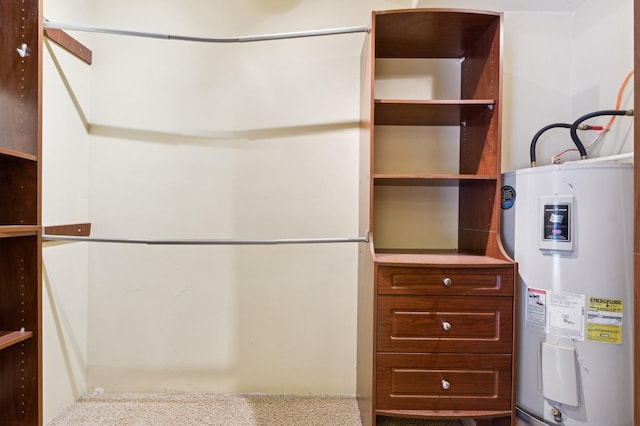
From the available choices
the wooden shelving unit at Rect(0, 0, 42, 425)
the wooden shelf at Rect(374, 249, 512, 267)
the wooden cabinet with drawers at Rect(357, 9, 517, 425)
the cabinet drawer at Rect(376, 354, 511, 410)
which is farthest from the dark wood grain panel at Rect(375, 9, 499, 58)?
the wooden shelving unit at Rect(0, 0, 42, 425)

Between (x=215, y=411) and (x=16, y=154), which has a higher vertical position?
(x=16, y=154)

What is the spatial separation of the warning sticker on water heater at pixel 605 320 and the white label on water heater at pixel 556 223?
22 centimetres

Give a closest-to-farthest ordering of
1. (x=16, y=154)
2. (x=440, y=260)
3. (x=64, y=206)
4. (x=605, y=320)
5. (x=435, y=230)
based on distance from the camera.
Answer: (x=605, y=320), (x=16, y=154), (x=440, y=260), (x=64, y=206), (x=435, y=230)

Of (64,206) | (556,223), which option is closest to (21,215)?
(64,206)

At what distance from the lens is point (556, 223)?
126 cm

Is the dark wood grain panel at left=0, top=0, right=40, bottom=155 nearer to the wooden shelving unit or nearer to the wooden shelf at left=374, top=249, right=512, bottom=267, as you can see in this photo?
the wooden shelving unit

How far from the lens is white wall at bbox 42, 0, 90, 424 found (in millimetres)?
1614

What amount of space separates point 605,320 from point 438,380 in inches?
25.2

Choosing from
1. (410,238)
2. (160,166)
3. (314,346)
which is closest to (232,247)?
(160,166)

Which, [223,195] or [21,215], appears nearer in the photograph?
[21,215]

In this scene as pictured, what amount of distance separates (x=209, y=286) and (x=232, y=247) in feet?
0.85

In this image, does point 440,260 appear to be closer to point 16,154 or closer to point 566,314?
point 566,314

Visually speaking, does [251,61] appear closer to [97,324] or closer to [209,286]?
[209,286]

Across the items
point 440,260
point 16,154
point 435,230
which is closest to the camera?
point 16,154
